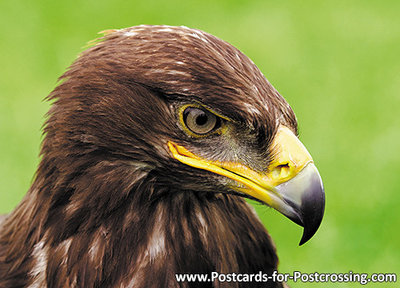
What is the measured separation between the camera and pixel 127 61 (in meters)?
2.45

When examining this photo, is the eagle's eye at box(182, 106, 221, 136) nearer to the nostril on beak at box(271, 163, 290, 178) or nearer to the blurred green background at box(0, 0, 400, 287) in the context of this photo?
the nostril on beak at box(271, 163, 290, 178)

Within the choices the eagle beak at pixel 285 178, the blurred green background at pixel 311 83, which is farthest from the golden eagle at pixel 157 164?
the blurred green background at pixel 311 83

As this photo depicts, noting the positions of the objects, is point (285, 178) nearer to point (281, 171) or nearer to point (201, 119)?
point (281, 171)

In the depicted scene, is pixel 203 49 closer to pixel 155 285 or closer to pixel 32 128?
pixel 155 285

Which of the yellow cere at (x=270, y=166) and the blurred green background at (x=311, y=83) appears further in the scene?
the blurred green background at (x=311, y=83)

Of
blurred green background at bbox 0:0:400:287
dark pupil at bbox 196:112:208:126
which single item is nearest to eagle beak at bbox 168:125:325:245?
dark pupil at bbox 196:112:208:126

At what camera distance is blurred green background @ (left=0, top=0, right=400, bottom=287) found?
517cm

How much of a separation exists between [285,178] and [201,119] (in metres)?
0.36

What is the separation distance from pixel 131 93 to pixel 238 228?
738 mm

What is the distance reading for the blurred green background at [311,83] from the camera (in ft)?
17.0

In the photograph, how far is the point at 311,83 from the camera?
6.29 meters

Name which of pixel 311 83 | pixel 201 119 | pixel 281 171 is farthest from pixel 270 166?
pixel 311 83

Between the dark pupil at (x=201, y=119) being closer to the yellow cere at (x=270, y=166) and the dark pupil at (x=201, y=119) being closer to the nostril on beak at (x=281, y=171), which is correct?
the yellow cere at (x=270, y=166)

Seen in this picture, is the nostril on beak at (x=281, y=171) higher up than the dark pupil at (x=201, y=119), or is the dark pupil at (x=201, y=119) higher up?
the dark pupil at (x=201, y=119)
